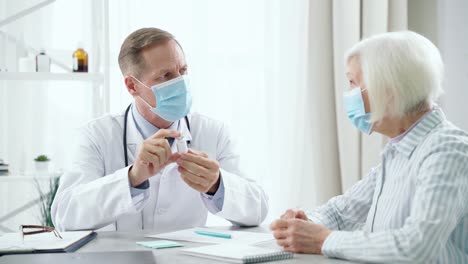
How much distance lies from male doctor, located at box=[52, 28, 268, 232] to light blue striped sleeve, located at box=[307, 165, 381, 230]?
285 mm

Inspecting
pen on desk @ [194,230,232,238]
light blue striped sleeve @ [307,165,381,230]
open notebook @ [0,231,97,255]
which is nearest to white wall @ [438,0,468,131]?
light blue striped sleeve @ [307,165,381,230]

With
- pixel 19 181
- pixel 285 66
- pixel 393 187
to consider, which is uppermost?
pixel 285 66

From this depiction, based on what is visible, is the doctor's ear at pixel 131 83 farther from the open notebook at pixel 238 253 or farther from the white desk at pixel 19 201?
the white desk at pixel 19 201

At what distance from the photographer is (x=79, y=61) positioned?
9.35ft

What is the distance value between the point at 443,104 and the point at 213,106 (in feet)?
3.95

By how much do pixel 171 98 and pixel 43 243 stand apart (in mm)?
730

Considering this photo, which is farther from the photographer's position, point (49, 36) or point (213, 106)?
point (213, 106)

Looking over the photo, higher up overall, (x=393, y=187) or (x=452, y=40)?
(x=452, y=40)

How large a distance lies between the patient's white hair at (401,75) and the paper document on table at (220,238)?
1.49 ft

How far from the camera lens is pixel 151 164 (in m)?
1.79

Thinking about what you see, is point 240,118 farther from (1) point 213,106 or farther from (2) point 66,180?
(2) point 66,180

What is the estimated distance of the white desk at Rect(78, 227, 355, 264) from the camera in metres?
1.36

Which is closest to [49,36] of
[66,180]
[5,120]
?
[5,120]

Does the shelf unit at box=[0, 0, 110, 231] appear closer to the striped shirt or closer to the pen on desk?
the pen on desk
